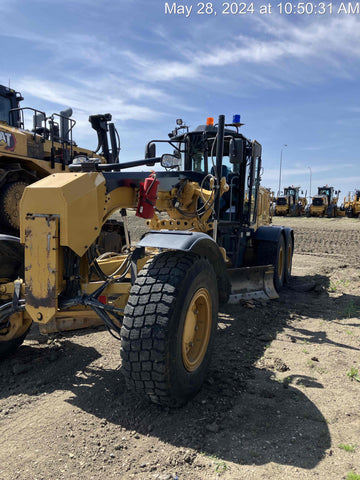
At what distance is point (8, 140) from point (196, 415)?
6831 millimetres

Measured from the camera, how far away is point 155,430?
8.85ft

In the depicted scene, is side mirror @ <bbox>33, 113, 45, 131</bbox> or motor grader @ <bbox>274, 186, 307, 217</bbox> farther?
motor grader @ <bbox>274, 186, 307, 217</bbox>

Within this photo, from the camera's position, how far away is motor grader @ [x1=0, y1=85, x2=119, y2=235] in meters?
7.58

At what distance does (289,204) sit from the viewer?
117 feet

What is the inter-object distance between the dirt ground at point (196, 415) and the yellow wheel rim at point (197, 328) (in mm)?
308

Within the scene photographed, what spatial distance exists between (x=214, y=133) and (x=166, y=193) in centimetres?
193

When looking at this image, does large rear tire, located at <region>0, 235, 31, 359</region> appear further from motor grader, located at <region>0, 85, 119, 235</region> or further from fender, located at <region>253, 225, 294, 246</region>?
fender, located at <region>253, 225, 294, 246</region>

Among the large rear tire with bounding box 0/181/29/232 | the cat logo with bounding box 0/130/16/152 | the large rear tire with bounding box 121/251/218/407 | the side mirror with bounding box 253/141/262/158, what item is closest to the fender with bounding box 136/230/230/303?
the large rear tire with bounding box 121/251/218/407

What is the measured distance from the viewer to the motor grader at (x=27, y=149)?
7.58 m

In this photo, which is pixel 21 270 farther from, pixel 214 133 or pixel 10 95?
pixel 10 95

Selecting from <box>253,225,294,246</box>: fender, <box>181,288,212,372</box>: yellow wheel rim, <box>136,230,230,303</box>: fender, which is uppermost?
<box>136,230,230,303</box>: fender

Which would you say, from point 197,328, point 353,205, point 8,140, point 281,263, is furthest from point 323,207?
point 197,328

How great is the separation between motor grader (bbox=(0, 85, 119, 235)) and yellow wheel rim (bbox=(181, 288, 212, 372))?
424 cm

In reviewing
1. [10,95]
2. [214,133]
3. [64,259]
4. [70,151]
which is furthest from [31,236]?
[10,95]
